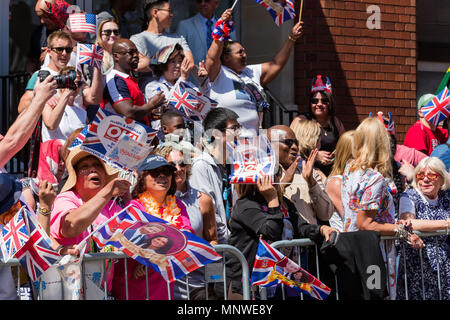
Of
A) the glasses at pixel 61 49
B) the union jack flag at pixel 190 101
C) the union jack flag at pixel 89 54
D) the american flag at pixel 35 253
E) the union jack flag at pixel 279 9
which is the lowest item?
the american flag at pixel 35 253

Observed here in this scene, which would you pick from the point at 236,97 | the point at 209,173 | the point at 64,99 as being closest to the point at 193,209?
the point at 209,173

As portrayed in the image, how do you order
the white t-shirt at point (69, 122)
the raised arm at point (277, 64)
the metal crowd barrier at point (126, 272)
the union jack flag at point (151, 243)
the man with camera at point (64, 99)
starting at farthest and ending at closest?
the raised arm at point (277, 64), the white t-shirt at point (69, 122), the man with camera at point (64, 99), the union jack flag at point (151, 243), the metal crowd barrier at point (126, 272)

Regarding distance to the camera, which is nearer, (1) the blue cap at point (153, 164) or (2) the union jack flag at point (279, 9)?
(1) the blue cap at point (153, 164)

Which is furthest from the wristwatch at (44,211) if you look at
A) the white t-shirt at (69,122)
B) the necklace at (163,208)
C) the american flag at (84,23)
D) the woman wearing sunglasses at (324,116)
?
the woman wearing sunglasses at (324,116)

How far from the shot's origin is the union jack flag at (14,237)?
5219 mm

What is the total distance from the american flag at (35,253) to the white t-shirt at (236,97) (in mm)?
3556

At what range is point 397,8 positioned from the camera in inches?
492

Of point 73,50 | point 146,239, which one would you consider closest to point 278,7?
point 73,50

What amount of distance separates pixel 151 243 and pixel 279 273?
3.21 ft

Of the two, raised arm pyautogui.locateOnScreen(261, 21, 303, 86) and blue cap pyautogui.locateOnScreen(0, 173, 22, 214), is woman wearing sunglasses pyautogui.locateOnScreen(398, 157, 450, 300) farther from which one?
blue cap pyautogui.locateOnScreen(0, 173, 22, 214)

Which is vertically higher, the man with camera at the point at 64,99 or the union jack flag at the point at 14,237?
the man with camera at the point at 64,99

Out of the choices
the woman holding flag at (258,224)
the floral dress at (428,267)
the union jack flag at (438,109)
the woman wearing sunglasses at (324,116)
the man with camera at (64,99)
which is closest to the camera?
the woman holding flag at (258,224)

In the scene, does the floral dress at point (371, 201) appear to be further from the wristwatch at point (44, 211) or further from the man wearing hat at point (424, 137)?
the man wearing hat at point (424, 137)

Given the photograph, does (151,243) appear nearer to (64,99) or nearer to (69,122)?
(64,99)
